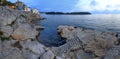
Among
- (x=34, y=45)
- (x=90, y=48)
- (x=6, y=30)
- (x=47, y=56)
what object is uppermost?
(x=6, y=30)

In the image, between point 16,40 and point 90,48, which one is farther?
point 90,48

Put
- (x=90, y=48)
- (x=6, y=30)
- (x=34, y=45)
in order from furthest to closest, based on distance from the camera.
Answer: (x=90, y=48) < (x=34, y=45) < (x=6, y=30)

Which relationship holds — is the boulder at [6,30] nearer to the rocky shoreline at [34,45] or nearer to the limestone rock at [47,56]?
the rocky shoreline at [34,45]

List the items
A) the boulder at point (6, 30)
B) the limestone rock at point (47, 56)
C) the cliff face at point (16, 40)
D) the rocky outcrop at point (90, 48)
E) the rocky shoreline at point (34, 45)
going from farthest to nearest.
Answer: the rocky outcrop at point (90, 48) → the boulder at point (6, 30) → the limestone rock at point (47, 56) → the rocky shoreline at point (34, 45) → the cliff face at point (16, 40)

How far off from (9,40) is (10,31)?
2001 millimetres

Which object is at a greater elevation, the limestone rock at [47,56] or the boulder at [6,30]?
the boulder at [6,30]

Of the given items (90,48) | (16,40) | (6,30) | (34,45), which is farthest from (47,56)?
(90,48)

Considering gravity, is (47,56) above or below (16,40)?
below

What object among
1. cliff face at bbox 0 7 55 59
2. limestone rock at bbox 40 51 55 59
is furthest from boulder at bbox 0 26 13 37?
limestone rock at bbox 40 51 55 59

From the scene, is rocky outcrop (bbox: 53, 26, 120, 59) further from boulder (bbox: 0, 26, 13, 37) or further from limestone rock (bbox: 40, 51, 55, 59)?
boulder (bbox: 0, 26, 13, 37)

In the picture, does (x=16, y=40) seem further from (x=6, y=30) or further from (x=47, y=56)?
(x=47, y=56)

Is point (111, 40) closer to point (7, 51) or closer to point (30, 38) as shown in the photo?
point (30, 38)

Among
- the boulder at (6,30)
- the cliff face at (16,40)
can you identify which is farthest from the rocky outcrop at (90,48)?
the boulder at (6,30)

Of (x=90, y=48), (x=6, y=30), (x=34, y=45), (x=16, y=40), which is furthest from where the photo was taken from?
(x=90, y=48)
